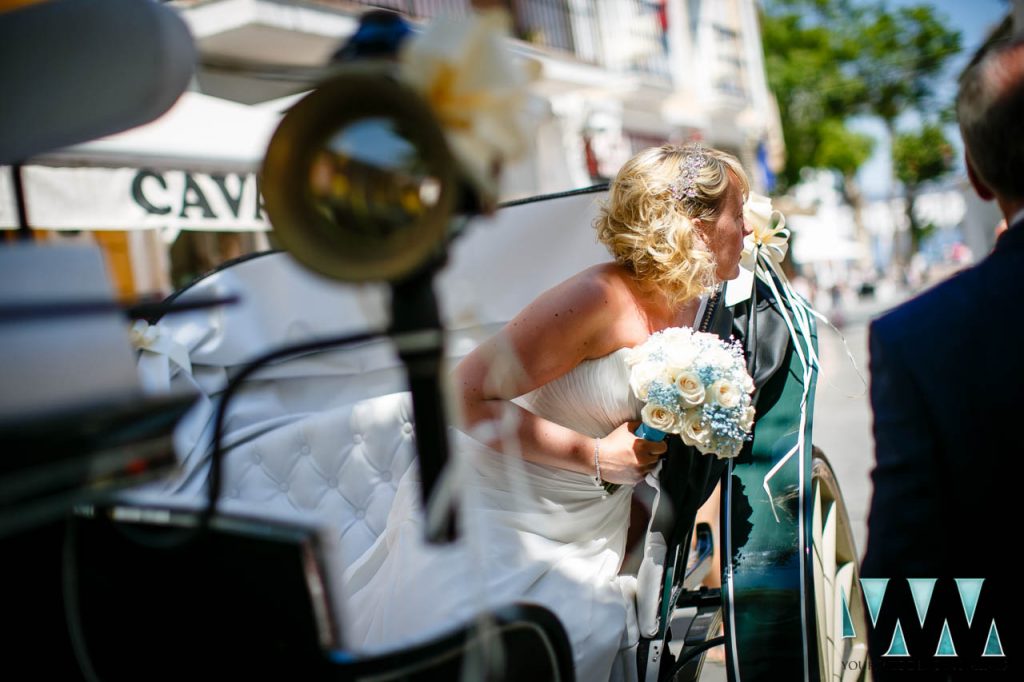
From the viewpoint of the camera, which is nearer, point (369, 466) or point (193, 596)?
point (193, 596)

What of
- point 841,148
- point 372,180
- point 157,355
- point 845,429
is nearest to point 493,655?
point 372,180

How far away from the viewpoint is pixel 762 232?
7.75 ft

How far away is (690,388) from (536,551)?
478 mm

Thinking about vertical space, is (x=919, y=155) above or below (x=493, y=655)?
above

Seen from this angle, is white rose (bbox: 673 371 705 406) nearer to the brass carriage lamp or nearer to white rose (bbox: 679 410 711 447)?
white rose (bbox: 679 410 711 447)

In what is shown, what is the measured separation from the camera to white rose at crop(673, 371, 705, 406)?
1.76 metres

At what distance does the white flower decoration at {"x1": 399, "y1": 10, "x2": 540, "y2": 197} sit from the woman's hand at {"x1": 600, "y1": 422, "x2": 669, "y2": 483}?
118 cm

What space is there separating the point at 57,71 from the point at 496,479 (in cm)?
121

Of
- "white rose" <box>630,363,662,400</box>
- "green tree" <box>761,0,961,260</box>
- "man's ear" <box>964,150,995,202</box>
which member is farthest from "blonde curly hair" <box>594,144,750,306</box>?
"green tree" <box>761,0,961,260</box>

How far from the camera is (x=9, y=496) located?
834mm

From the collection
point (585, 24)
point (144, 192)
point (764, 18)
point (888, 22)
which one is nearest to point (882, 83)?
point (888, 22)

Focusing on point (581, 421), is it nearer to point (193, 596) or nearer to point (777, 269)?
point (777, 269)

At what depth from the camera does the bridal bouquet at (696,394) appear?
1.77m

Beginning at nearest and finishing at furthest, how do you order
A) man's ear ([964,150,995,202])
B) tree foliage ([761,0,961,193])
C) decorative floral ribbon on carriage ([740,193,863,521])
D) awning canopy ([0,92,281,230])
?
man's ear ([964,150,995,202]) < decorative floral ribbon on carriage ([740,193,863,521]) < awning canopy ([0,92,281,230]) < tree foliage ([761,0,961,193])
